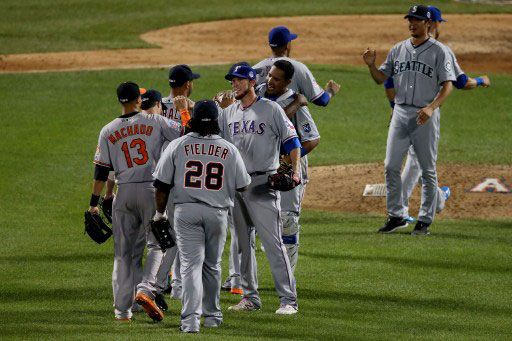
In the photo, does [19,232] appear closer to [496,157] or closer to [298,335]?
[298,335]

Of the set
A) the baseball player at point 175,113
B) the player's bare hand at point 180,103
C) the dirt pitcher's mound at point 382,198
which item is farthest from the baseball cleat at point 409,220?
the player's bare hand at point 180,103

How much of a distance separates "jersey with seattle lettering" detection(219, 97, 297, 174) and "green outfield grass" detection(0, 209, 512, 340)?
1.19 m

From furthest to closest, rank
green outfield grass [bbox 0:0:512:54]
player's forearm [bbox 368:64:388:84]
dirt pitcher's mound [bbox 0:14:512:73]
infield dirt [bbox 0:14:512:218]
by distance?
green outfield grass [bbox 0:0:512:54] → dirt pitcher's mound [bbox 0:14:512:73] → infield dirt [bbox 0:14:512:218] → player's forearm [bbox 368:64:388:84]

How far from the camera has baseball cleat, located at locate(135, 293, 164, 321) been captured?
829 centimetres

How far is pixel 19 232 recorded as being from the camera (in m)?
12.6

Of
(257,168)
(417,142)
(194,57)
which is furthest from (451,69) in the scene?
(194,57)

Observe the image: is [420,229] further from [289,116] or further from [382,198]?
[289,116]

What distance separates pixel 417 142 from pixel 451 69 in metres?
0.88

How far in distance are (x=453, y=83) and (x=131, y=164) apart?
16.3ft

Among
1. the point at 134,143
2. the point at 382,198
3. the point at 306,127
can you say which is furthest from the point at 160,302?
the point at 382,198

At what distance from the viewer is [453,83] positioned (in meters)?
12.4

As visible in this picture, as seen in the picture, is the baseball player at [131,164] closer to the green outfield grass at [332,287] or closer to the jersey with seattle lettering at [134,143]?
the jersey with seattle lettering at [134,143]

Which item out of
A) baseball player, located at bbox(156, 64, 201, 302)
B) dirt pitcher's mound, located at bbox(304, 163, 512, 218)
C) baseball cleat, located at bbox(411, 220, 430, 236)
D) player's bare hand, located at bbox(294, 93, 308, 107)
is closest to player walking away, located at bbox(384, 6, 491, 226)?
baseball cleat, located at bbox(411, 220, 430, 236)

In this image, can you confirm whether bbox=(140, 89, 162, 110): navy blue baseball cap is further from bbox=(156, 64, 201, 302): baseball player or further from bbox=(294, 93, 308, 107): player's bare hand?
bbox=(294, 93, 308, 107): player's bare hand
